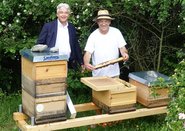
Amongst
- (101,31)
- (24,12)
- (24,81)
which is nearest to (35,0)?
(24,12)

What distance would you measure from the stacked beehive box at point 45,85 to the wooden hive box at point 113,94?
1.71 feet

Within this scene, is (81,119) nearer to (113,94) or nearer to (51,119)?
(51,119)

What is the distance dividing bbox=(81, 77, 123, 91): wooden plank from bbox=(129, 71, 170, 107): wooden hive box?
407 mm

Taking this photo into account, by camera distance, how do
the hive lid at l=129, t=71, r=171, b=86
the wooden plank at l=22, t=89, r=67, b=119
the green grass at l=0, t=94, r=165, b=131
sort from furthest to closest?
the green grass at l=0, t=94, r=165, b=131 < the hive lid at l=129, t=71, r=171, b=86 < the wooden plank at l=22, t=89, r=67, b=119

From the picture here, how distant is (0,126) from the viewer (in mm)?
6223

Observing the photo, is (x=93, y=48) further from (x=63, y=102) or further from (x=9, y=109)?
(x=9, y=109)

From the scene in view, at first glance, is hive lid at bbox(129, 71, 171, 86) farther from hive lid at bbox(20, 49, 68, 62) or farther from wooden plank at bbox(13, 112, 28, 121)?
wooden plank at bbox(13, 112, 28, 121)

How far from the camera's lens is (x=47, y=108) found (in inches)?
195

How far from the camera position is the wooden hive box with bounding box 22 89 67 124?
16.1 feet

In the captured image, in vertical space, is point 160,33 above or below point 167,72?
above

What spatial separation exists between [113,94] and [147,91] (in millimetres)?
545

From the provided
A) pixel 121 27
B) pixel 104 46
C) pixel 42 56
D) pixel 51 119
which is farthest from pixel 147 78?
pixel 121 27

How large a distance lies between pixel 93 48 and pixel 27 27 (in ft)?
7.80

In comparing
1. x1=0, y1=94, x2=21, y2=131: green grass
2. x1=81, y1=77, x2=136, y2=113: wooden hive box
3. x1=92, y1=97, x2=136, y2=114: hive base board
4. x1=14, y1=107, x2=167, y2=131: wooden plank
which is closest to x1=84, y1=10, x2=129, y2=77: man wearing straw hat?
x1=81, y1=77, x2=136, y2=113: wooden hive box
